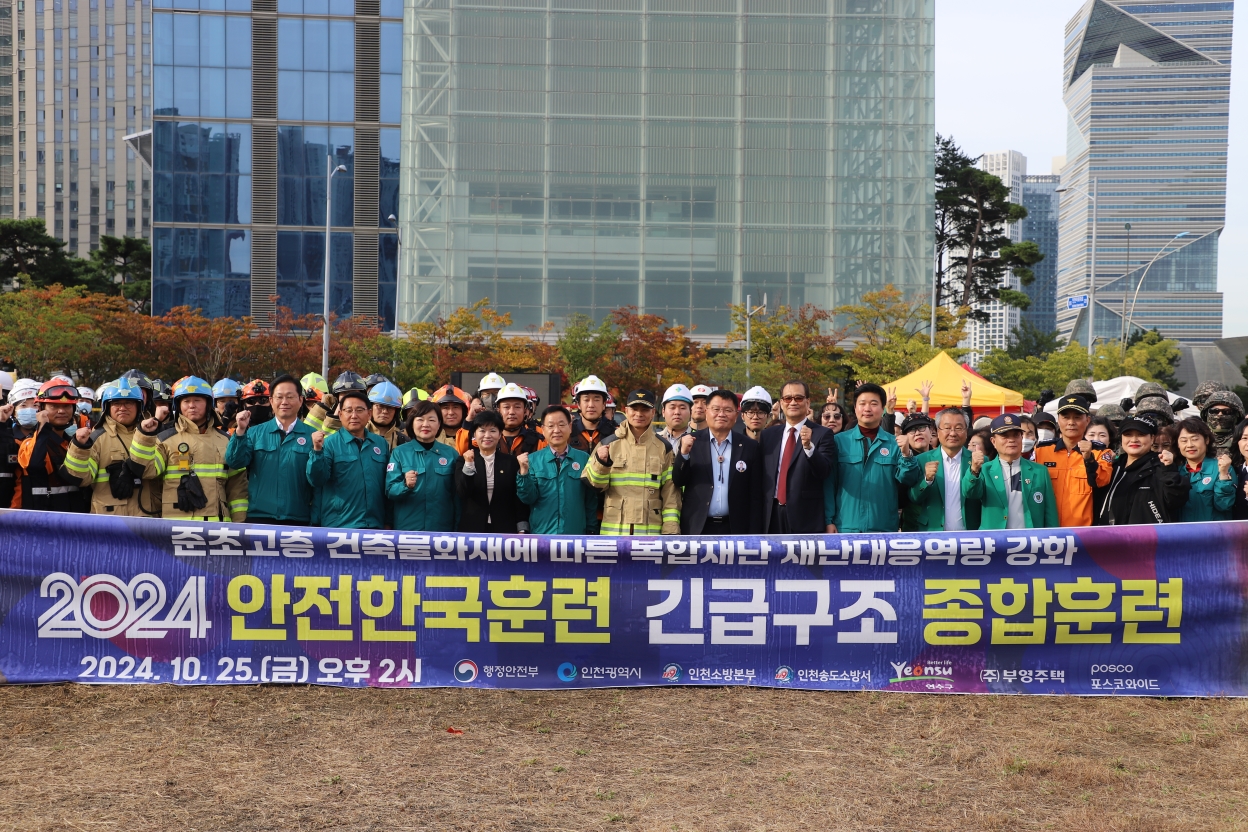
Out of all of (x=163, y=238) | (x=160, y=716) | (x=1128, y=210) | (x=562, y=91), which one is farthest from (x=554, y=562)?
(x=1128, y=210)

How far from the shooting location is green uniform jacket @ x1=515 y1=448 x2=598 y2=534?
22.3 feet

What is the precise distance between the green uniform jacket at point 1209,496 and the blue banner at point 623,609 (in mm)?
379

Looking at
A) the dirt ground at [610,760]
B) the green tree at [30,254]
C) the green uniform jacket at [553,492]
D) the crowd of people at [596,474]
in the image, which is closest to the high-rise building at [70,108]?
the green tree at [30,254]

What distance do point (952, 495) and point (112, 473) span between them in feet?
17.8

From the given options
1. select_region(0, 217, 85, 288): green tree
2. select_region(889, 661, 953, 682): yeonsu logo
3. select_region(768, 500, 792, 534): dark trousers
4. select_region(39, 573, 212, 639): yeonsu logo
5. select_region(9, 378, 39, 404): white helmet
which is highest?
select_region(0, 217, 85, 288): green tree

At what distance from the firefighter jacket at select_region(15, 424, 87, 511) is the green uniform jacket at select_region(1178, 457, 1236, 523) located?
721 centimetres

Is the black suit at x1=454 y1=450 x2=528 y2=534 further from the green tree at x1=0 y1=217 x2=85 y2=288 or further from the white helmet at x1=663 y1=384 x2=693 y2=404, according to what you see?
the green tree at x1=0 y1=217 x2=85 y2=288

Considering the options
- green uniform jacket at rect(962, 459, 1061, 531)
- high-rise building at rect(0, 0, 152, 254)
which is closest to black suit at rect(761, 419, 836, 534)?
green uniform jacket at rect(962, 459, 1061, 531)

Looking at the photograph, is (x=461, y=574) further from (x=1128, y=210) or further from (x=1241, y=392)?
(x=1128, y=210)

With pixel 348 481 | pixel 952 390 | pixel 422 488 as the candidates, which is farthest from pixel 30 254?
pixel 422 488

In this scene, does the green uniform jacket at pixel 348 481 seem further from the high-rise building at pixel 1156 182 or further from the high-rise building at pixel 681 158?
the high-rise building at pixel 1156 182

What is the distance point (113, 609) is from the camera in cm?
634

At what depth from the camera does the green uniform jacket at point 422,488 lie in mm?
6766

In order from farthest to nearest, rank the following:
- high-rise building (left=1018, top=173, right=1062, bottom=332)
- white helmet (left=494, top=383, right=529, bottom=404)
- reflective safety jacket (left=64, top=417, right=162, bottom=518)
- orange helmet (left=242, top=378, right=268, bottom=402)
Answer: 1. high-rise building (left=1018, top=173, right=1062, bottom=332)
2. orange helmet (left=242, top=378, right=268, bottom=402)
3. white helmet (left=494, top=383, right=529, bottom=404)
4. reflective safety jacket (left=64, top=417, right=162, bottom=518)
